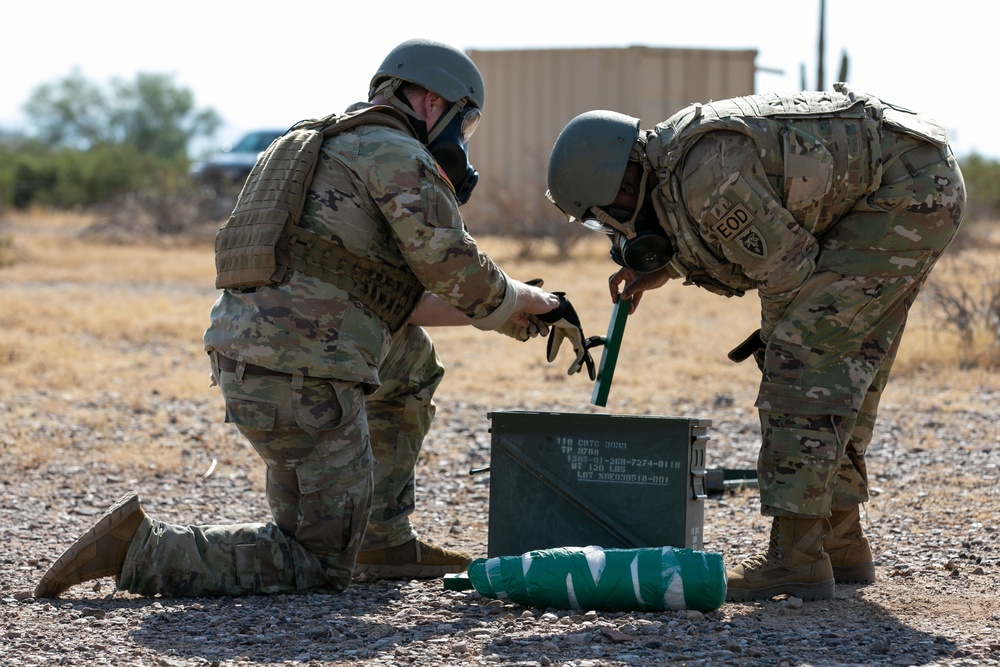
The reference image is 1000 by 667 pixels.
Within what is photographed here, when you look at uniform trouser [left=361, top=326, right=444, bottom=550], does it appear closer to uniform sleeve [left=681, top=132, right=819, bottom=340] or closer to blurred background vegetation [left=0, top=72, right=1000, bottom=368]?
uniform sleeve [left=681, top=132, right=819, bottom=340]

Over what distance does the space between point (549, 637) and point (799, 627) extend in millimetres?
789

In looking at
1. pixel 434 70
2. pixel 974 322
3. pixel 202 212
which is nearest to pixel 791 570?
pixel 434 70

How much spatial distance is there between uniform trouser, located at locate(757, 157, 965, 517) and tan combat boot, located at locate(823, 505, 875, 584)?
1.13 ft

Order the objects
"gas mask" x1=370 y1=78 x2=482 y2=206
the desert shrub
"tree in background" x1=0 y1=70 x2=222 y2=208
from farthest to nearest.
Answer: "tree in background" x1=0 y1=70 x2=222 y2=208
the desert shrub
"gas mask" x1=370 y1=78 x2=482 y2=206

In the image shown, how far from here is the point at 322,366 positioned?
3.78 m

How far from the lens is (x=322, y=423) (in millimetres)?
3811

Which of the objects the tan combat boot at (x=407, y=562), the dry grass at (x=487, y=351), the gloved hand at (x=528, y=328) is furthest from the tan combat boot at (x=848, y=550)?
the dry grass at (x=487, y=351)

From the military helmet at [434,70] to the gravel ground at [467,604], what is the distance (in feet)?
5.75

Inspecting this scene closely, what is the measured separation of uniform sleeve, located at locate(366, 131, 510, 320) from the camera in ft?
12.4

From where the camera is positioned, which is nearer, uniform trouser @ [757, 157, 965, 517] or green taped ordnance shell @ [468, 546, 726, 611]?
green taped ordnance shell @ [468, 546, 726, 611]

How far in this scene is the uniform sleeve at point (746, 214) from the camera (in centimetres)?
369

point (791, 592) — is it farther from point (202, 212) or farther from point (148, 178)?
point (148, 178)

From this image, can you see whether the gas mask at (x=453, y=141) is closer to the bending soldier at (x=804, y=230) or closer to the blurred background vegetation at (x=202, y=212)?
the bending soldier at (x=804, y=230)

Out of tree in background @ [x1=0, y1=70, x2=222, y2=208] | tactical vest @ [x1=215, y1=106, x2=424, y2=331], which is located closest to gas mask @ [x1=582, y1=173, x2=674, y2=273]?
tactical vest @ [x1=215, y1=106, x2=424, y2=331]
